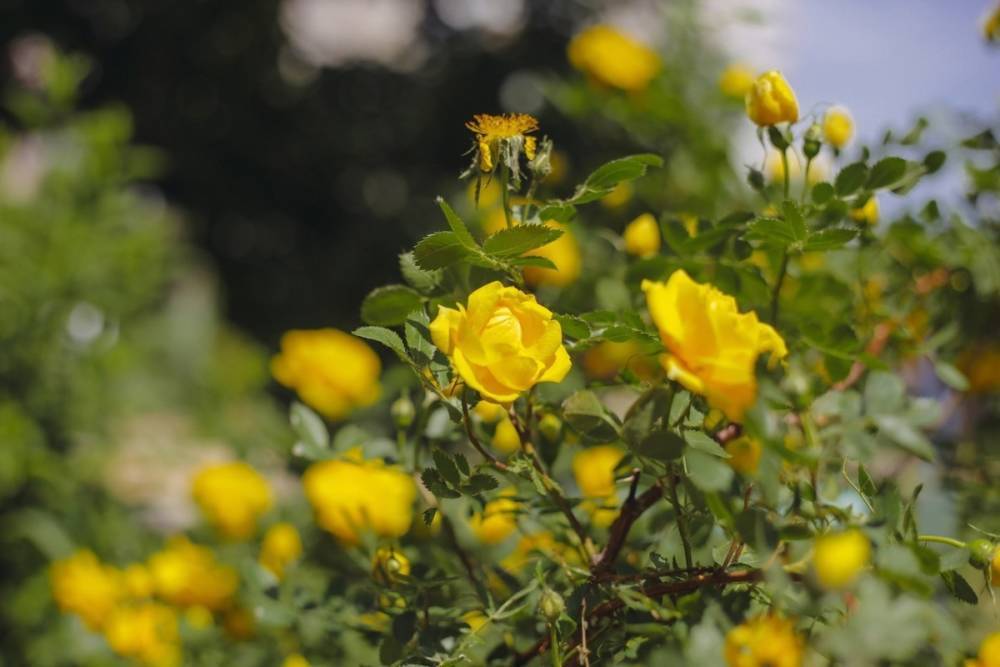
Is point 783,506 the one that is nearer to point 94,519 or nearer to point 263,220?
point 94,519

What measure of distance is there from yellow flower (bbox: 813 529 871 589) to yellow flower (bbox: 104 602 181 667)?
0.76 metres

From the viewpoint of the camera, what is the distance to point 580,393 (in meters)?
0.44

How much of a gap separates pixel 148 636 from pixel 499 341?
72 cm

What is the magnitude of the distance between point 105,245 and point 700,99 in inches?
42.3

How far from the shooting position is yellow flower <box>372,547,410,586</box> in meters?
0.54

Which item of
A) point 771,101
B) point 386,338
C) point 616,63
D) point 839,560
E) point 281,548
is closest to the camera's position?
point 839,560

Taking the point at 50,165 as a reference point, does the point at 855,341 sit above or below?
above

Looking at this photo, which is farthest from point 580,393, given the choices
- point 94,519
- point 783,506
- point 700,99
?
point 94,519

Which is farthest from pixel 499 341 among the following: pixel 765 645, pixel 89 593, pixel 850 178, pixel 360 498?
pixel 89 593

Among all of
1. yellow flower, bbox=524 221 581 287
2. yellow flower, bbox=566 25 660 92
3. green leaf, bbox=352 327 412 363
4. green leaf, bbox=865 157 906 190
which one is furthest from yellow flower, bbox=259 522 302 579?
yellow flower, bbox=566 25 660 92

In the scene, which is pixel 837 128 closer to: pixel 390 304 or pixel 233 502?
pixel 390 304

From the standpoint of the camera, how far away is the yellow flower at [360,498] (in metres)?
0.69

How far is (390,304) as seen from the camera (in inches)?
19.4

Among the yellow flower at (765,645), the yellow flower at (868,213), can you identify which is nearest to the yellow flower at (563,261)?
the yellow flower at (868,213)
